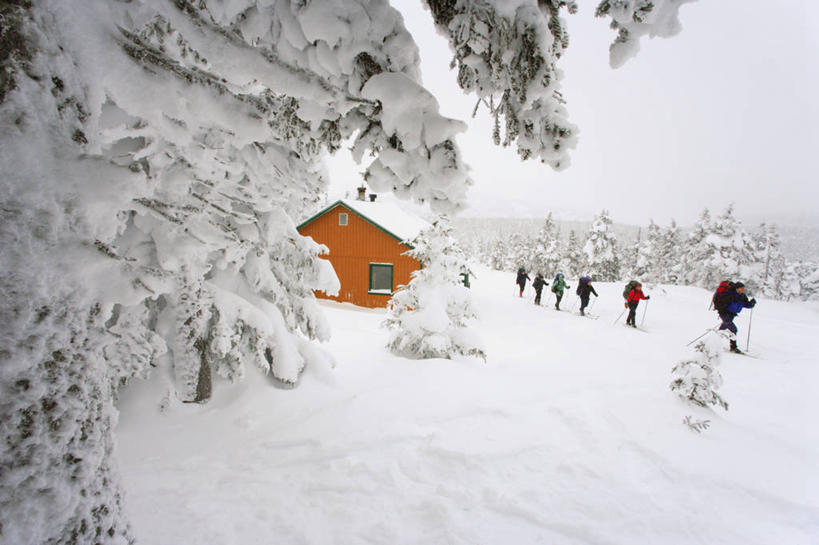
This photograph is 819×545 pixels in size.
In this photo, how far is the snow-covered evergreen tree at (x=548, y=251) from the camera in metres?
45.9

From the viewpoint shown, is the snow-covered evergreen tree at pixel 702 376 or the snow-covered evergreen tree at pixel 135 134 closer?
the snow-covered evergreen tree at pixel 135 134

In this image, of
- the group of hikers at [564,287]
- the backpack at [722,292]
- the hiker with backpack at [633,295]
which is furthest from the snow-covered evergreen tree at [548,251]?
the backpack at [722,292]

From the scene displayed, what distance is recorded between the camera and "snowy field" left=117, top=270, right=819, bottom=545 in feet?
9.48

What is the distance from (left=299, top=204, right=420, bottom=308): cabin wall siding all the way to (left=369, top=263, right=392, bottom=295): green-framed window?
0.62ft

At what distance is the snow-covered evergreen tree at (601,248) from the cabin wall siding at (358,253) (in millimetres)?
29697

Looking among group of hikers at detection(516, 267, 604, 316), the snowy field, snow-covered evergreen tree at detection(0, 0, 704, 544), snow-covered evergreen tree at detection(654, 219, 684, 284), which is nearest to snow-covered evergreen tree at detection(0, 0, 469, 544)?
snow-covered evergreen tree at detection(0, 0, 704, 544)

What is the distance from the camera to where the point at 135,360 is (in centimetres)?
364

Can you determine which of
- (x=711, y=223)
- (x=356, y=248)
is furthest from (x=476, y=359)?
(x=711, y=223)

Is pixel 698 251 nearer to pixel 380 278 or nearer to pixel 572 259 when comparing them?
pixel 572 259

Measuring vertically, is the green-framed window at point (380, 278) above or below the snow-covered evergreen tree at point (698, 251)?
below

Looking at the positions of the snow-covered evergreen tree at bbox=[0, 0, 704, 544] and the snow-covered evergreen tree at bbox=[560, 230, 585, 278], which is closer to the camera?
the snow-covered evergreen tree at bbox=[0, 0, 704, 544]

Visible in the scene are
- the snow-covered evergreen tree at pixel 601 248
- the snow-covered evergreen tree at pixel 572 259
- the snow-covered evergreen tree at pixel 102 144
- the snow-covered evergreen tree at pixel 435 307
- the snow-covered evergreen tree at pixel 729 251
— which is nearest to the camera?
the snow-covered evergreen tree at pixel 102 144

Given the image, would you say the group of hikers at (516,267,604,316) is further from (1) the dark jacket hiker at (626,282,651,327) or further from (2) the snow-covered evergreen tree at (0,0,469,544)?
(2) the snow-covered evergreen tree at (0,0,469,544)

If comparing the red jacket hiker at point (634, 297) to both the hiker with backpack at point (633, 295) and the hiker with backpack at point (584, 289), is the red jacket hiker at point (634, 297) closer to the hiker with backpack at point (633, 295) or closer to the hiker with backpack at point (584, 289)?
the hiker with backpack at point (633, 295)
